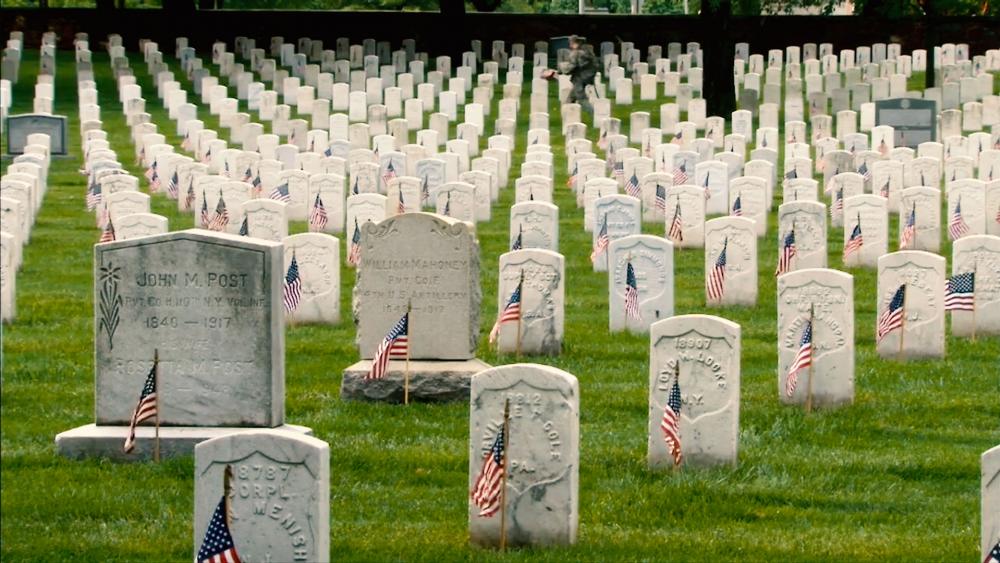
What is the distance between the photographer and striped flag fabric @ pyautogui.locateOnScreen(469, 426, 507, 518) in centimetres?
936

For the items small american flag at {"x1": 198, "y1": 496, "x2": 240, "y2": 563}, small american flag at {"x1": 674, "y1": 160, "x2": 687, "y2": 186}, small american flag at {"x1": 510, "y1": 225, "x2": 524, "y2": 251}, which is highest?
small american flag at {"x1": 674, "y1": 160, "x2": 687, "y2": 186}

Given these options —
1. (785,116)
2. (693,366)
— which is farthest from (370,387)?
(785,116)

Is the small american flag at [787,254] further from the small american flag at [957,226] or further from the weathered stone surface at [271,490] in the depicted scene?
the weathered stone surface at [271,490]

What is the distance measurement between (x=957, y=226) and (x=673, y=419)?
10886mm

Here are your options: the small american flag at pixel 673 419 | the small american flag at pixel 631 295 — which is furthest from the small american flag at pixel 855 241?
the small american flag at pixel 673 419

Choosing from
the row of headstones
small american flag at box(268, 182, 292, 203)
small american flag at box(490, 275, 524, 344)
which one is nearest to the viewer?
small american flag at box(490, 275, 524, 344)

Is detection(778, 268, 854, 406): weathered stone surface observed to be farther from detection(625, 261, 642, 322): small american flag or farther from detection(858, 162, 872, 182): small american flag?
detection(858, 162, 872, 182): small american flag

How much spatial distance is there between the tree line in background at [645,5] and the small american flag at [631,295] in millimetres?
20260

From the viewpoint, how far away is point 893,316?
582 inches

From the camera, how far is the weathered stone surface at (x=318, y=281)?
16.1 metres

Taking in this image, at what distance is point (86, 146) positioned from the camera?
86.7 feet

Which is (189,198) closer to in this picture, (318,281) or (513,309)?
(318,281)

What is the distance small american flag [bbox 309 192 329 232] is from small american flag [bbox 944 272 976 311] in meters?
8.39

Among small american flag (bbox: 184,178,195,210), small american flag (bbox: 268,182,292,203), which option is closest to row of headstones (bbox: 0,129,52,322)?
small american flag (bbox: 184,178,195,210)
